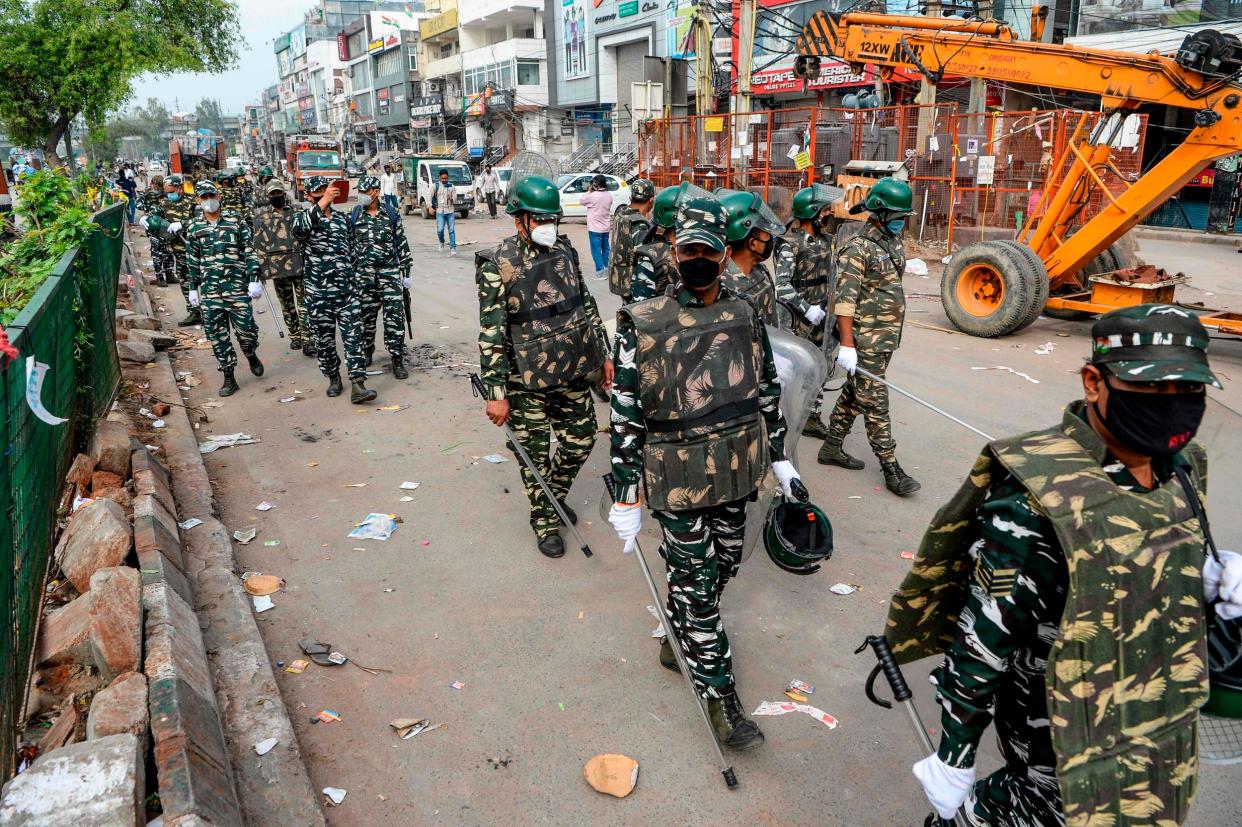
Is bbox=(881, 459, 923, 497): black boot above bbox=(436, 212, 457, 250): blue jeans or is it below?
below

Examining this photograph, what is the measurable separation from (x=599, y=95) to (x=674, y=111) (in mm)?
11923

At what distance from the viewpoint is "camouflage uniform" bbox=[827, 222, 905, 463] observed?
5.03 meters

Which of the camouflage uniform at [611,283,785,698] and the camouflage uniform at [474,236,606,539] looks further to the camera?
the camouflage uniform at [474,236,606,539]

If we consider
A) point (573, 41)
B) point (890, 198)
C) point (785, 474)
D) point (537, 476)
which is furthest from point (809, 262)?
point (573, 41)

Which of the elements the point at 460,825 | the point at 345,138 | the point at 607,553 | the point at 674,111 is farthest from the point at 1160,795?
the point at 345,138

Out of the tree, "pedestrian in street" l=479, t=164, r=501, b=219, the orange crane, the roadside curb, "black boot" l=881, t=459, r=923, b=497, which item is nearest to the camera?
the roadside curb

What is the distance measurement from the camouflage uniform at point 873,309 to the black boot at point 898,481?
0.16 feet

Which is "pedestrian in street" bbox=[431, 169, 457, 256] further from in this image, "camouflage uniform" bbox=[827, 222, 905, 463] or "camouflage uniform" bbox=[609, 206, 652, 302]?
"camouflage uniform" bbox=[827, 222, 905, 463]

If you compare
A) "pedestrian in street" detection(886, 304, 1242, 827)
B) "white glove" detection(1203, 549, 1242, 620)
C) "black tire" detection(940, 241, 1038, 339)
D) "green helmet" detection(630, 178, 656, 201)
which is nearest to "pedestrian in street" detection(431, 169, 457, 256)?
"green helmet" detection(630, 178, 656, 201)

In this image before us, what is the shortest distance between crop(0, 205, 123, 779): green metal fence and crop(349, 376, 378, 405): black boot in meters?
1.83

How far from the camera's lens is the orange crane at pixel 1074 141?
7762 mm

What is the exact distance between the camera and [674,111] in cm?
2795

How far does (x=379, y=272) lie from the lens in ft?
25.3

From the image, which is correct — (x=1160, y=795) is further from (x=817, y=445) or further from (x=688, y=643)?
(x=817, y=445)
